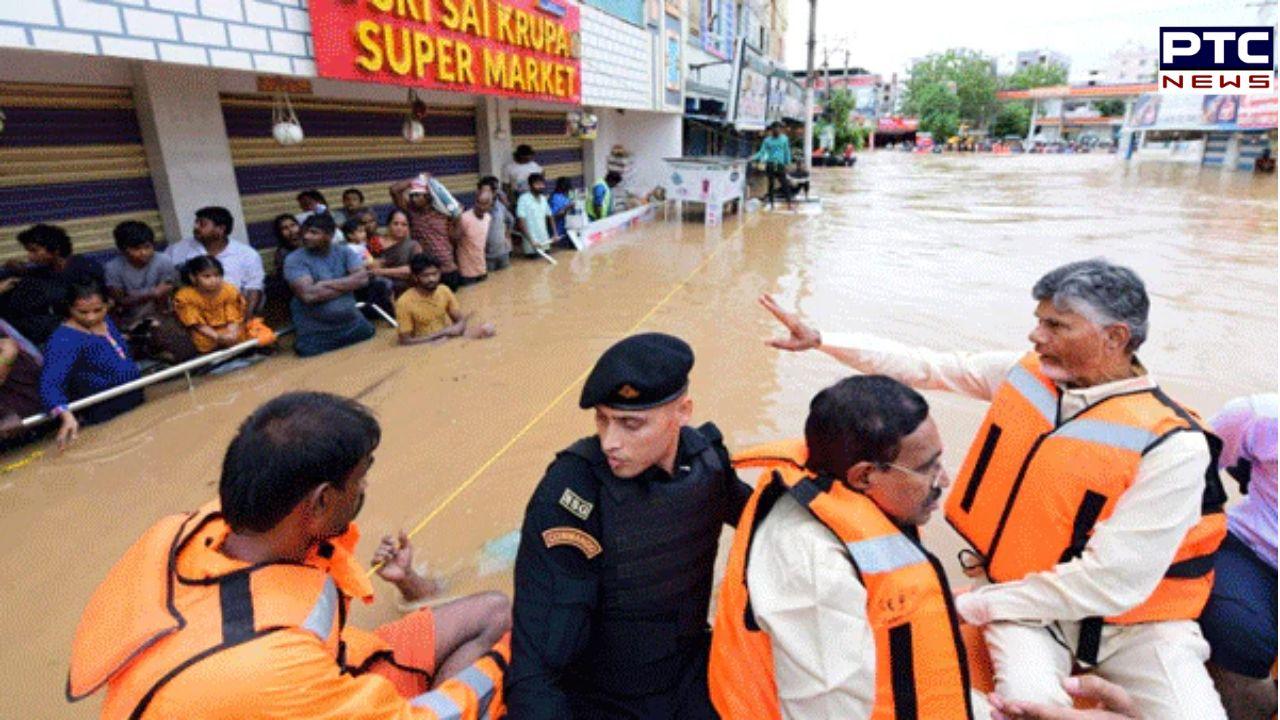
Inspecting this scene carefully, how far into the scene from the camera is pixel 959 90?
64.8 meters

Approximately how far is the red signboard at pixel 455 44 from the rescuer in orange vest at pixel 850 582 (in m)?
5.77

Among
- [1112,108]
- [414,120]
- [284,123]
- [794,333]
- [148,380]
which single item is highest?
[1112,108]

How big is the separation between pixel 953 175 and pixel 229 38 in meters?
27.4

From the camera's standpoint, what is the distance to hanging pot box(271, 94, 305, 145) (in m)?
6.03

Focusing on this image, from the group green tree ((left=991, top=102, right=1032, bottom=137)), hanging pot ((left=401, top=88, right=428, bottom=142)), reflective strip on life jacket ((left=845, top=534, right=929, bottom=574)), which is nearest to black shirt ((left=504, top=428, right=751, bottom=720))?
reflective strip on life jacket ((left=845, top=534, right=929, bottom=574))

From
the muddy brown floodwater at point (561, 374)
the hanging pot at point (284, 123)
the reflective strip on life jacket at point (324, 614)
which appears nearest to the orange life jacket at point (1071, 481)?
Result: the muddy brown floodwater at point (561, 374)

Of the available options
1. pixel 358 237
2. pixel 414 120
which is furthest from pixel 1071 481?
pixel 414 120

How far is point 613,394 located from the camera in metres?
1.55

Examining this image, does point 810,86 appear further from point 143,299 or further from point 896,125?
point 896,125

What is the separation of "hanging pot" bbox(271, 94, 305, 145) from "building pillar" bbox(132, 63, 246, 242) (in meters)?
0.46

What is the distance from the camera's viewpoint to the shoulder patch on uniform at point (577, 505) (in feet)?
5.15

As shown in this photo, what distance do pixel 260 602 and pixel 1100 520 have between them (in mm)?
2112

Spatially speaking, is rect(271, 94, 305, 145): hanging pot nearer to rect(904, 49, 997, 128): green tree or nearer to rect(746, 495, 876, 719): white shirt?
rect(746, 495, 876, 719): white shirt

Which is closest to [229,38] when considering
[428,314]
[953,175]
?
[428,314]
